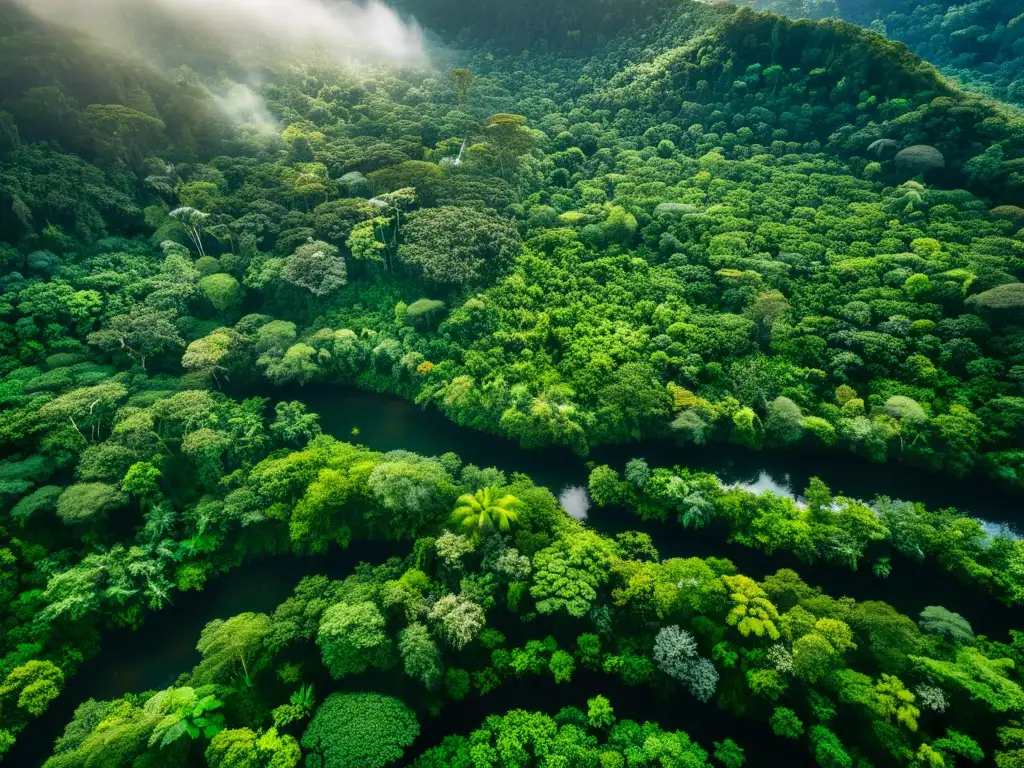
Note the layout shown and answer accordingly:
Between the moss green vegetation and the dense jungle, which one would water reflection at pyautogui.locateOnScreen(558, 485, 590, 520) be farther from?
the moss green vegetation

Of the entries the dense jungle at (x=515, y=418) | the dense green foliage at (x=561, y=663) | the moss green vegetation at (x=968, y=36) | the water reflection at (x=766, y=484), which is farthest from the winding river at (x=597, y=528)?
the moss green vegetation at (x=968, y=36)

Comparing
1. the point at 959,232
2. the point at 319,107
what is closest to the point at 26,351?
the point at 319,107

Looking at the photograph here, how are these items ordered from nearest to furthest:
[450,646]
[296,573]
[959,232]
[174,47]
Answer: [450,646] < [296,573] < [959,232] < [174,47]

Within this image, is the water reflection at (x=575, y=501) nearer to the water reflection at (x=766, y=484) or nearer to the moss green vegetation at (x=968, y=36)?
the water reflection at (x=766, y=484)

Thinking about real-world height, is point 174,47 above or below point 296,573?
above

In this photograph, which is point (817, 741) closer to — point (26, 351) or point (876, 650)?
point (876, 650)
